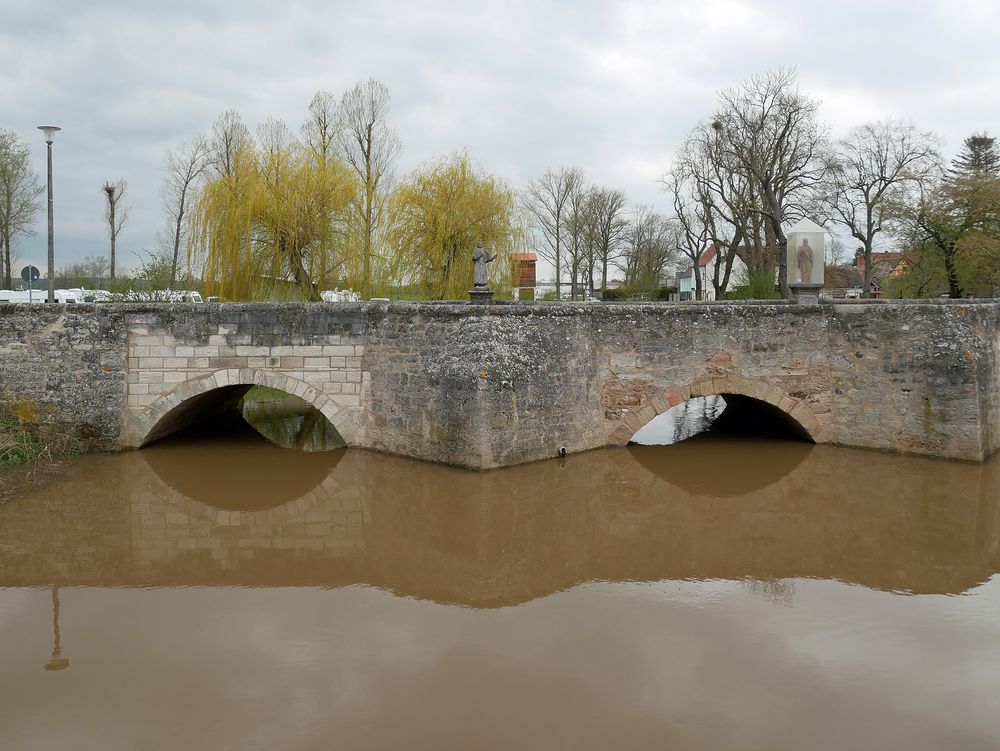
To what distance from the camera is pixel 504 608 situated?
546 centimetres

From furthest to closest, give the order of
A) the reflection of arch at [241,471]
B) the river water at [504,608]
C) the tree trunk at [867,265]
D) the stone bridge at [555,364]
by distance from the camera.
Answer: the tree trunk at [867,265]
the stone bridge at [555,364]
the reflection of arch at [241,471]
the river water at [504,608]

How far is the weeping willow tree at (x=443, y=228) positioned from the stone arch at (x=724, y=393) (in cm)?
803

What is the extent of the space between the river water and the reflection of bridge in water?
0.12ft

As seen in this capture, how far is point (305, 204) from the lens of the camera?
14.8m

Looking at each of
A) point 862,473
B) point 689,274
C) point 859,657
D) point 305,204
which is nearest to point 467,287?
point 305,204

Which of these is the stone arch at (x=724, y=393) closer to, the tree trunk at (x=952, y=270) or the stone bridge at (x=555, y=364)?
the stone bridge at (x=555, y=364)

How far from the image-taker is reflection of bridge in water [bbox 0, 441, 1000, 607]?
6.09m

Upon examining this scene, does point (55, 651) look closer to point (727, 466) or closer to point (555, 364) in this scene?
point (555, 364)

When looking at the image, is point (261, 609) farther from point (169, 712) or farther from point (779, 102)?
point (779, 102)

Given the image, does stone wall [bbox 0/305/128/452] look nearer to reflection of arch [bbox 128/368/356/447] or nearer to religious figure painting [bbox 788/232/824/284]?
reflection of arch [bbox 128/368/356/447]

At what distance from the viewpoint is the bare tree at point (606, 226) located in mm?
30844

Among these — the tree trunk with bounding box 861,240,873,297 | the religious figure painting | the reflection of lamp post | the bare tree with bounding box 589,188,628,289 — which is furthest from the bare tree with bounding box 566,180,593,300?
the reflection of lamp post

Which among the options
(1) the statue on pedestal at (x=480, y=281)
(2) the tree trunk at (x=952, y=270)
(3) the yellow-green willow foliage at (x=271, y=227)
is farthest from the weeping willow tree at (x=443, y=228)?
(2) the tree trunk at (x=952, y=270)

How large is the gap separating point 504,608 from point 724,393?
5.68m
